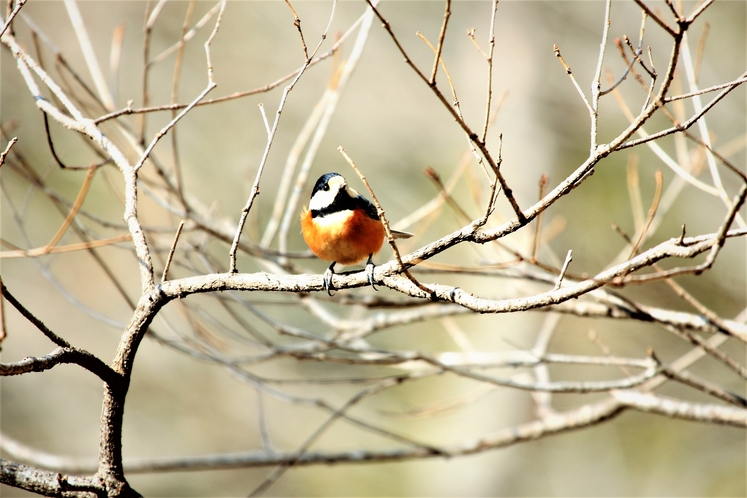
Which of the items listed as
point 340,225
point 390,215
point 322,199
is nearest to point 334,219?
point 340,225

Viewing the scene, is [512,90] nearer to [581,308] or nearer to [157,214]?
[581,308]

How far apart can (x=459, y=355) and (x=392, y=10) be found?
6459 mm

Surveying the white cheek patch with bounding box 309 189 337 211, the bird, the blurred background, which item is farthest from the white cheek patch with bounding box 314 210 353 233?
the blurred background

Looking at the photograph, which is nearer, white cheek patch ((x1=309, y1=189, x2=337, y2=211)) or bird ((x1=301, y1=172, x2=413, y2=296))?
bird ((x1=301, y1=172, x2=413, y2=296))

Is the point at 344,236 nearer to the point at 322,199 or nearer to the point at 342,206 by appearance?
the point at 342,206

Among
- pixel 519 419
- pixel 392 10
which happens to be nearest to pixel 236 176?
pixel 392 10

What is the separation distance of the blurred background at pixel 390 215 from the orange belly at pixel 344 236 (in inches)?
137

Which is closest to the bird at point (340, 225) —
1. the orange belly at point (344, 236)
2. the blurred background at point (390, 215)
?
the orange belly at point (344, 236)

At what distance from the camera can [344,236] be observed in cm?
331

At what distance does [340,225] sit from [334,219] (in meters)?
0.08

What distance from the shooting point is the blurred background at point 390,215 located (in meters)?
7.59

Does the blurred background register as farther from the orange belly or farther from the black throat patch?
the orange belly

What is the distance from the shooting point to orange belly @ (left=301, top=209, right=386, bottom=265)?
3326 millimetres

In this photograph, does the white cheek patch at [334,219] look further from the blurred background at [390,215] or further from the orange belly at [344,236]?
the blurred background at [390,215]
